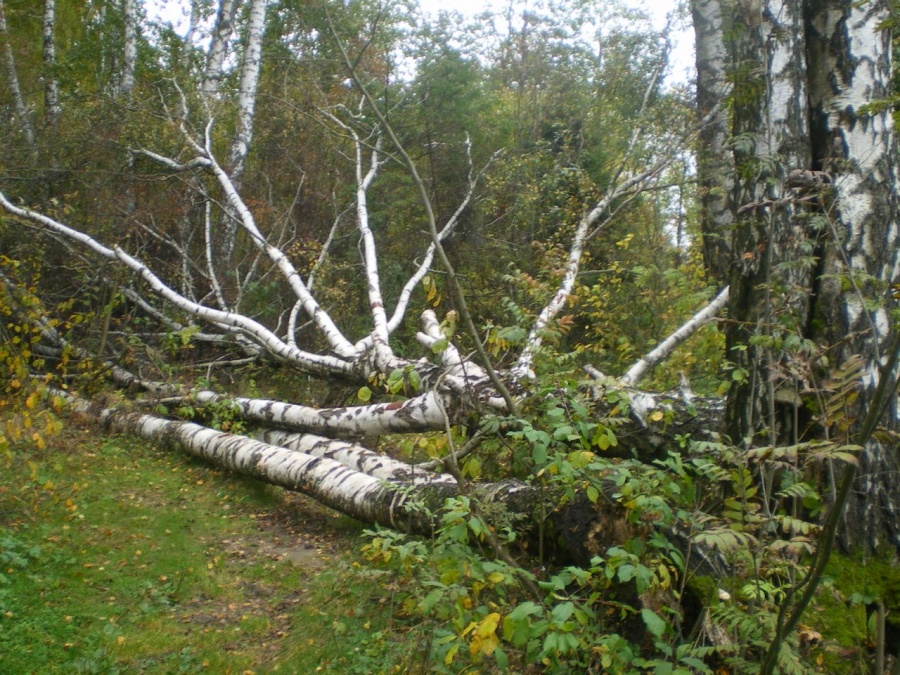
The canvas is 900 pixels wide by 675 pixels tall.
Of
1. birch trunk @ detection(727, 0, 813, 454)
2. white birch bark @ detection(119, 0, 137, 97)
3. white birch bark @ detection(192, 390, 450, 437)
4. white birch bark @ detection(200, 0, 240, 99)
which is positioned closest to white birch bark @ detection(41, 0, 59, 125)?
white birch bark @ detection(119, 0, 137, 97)

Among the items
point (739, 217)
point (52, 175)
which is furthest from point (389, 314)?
point (739, 217)

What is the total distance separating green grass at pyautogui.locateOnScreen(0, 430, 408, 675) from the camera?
394 centimetres

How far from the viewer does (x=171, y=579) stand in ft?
16.3

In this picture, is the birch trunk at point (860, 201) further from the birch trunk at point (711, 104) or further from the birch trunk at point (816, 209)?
the birch trunk at point (711, 104)

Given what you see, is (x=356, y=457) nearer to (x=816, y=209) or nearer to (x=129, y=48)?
(x=816, y=209)

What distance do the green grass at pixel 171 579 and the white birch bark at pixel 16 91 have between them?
7.76 metres

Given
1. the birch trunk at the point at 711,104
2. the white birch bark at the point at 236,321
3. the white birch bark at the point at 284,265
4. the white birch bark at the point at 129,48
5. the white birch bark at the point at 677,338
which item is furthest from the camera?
the white birch bark at the point at 129,48

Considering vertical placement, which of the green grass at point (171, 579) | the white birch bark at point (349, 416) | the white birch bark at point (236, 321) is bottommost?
the green grass at point (171, 579)

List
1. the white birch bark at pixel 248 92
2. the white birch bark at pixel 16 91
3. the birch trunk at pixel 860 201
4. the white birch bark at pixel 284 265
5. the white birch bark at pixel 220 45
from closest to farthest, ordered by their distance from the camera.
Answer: the birch trunk at pixel 860 201, the white birch bark at pixel 284 265, the white birch bark at pixel 16 91, the white birch bark at pixel 248 92, the white birch bark at pixel 220 45

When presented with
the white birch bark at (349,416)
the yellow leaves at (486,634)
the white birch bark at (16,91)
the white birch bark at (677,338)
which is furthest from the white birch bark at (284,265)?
the yellow leaves at (486,634)

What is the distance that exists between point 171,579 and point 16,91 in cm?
1208

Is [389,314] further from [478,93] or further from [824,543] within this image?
[824,543]

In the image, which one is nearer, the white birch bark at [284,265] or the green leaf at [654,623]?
the green leaf at [654,623]

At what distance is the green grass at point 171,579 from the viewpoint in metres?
3.94
